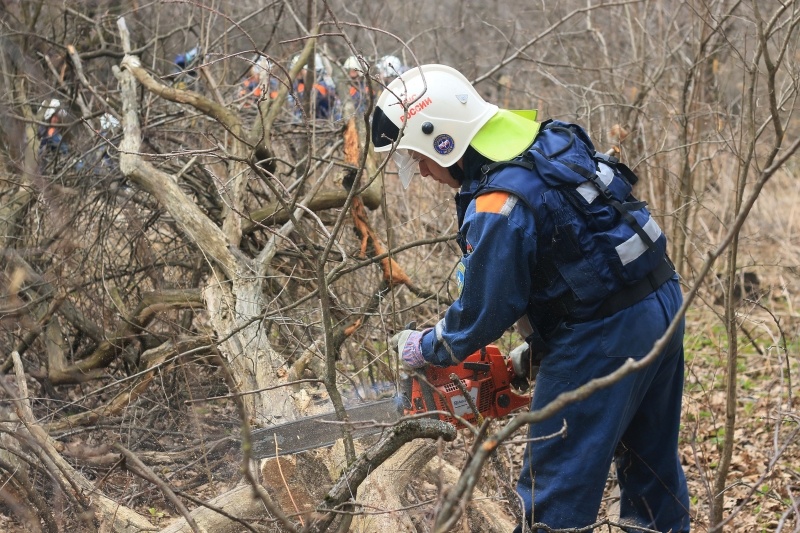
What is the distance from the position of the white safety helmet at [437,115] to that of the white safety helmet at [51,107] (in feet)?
12.2

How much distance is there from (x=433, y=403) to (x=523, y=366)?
1.38 feet

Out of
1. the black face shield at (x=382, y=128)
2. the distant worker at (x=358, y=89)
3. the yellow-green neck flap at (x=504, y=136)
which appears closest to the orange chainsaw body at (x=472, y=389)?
the yellow-green neck flap at (x=504, y=136)

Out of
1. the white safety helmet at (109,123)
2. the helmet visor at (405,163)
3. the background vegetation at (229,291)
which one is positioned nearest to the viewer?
the helmet visor at (405,163)

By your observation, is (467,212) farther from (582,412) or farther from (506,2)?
(506,2)

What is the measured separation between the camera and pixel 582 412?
10.1 feet

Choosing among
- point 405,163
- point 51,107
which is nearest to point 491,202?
point 405,163

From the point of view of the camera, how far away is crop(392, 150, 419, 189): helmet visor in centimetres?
349

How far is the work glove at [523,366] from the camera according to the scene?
343 centimetres

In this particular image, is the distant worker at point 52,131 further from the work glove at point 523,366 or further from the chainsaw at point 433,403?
the work glove at point 523,366

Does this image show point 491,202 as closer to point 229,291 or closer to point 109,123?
point 229,291

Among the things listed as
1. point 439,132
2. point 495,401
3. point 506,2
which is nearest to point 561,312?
point 495,401

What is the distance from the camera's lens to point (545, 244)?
3014mm

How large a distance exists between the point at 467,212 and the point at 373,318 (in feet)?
7.66

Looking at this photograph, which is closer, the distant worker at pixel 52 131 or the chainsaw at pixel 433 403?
the chainsaw at pixel 433 403
